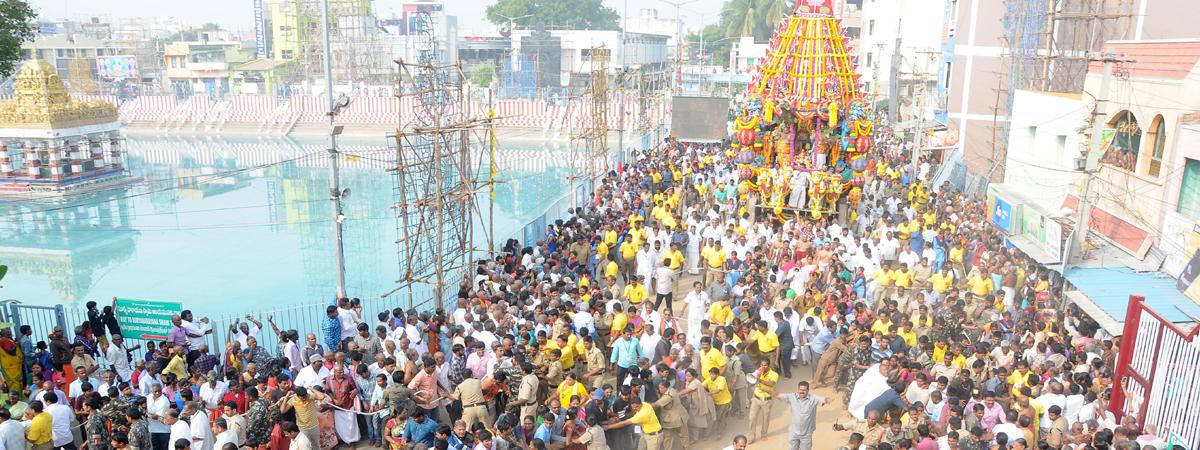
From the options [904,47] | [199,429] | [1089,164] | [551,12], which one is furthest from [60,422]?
[551,12]

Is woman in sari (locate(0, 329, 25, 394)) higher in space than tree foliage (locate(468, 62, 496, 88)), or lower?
lower

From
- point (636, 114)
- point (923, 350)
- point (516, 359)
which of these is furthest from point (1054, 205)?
point (636, 114)

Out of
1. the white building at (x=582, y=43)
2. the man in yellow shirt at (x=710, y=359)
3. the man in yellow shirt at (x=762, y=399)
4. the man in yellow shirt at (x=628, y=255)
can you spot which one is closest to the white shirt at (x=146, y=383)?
the man in yellow shirt at (x=710, y=359)

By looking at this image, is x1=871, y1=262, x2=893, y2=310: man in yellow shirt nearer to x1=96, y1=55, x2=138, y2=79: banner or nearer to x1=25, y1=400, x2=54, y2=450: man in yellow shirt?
x1=25, y1=400, x2=54, y2=450: man in yellow shirt

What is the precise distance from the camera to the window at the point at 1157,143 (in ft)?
44.4

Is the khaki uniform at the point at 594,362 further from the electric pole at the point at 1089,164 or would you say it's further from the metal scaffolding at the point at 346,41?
the metal scaffolding at the point at 346,41

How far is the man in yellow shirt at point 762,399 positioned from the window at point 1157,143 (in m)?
8.26

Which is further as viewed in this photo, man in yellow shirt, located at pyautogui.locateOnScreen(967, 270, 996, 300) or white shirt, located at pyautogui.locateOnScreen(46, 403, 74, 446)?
man in yellow shirt, located at pyautogui.locateOnScreen(967, 270, 996, 300)

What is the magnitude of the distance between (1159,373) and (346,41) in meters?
54.6

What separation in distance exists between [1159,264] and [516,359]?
9282mm

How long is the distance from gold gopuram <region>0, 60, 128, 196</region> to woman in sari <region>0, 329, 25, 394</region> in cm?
2188

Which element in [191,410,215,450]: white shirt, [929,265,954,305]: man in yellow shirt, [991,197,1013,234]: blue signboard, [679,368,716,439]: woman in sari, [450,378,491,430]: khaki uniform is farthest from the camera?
[991,197,1013,234]: blue signboard

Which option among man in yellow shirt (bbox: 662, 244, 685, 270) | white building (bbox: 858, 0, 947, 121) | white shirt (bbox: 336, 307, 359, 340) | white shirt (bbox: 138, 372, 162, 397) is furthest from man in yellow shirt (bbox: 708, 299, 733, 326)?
white building (bbox: 858, 0, 947, 121)

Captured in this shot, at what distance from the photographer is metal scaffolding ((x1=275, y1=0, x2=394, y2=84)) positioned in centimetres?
5419
